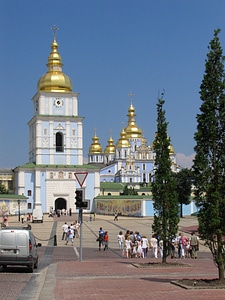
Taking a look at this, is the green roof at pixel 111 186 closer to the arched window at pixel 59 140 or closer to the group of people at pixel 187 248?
the arched window at pixel 59 140

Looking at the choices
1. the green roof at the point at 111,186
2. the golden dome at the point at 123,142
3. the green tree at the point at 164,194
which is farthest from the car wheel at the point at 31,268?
the golden dome at the point at 123,142

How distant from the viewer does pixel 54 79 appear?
84.8m

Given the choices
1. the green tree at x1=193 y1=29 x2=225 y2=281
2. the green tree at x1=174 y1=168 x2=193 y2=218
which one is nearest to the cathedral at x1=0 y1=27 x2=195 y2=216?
the green tree at x1=174 y1=168 x2=193 y2=218

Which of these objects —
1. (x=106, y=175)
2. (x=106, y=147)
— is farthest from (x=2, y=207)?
(x=106, y=147)

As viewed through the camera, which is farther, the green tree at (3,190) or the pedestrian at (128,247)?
the green tree at (3,190)

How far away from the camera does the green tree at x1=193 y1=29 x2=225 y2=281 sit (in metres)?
14.4

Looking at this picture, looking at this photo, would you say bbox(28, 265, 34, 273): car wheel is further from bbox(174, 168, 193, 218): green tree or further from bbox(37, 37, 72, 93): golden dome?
bbox(37, 37, 72, 93): golden dome

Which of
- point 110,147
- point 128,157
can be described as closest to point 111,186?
point 128,157

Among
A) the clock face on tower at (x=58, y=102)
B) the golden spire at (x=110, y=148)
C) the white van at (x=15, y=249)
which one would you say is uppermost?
the clock face on tower at (x=58, y=102)

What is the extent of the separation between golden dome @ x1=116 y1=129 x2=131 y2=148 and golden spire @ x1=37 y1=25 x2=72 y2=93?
137ft

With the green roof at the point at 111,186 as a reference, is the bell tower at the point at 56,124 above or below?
above

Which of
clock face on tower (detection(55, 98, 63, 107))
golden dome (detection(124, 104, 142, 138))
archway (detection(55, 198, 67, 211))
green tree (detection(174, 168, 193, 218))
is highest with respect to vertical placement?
golden dome (detection(124, 104, 142, 138))

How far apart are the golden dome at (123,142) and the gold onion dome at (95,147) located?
448 inches

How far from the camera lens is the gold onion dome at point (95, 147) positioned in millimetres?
137625
